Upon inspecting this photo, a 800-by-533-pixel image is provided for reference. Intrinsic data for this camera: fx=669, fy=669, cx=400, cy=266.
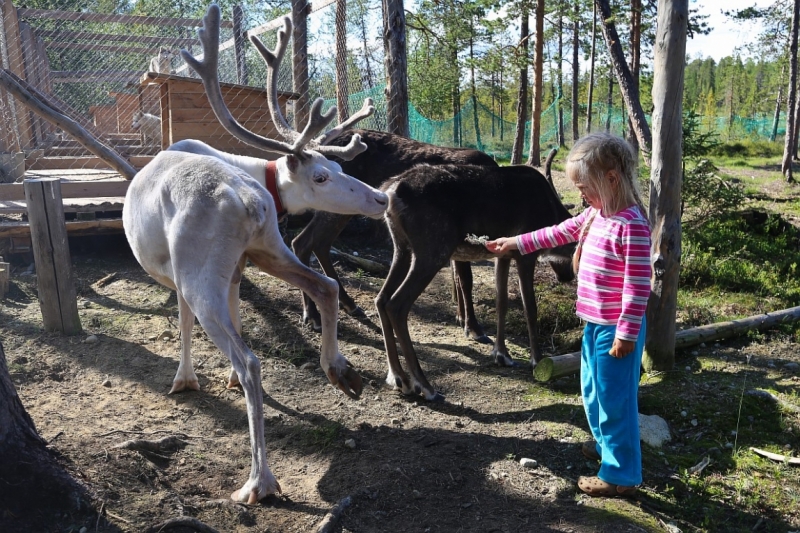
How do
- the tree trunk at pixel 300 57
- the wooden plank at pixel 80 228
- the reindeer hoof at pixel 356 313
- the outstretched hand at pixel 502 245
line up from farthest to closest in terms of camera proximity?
1. the tree trunk at pixel 300 57
2. the wooden plank at pixel 80 228
3. the reindeer hoof at pixel 356 313
4. the outstretched hand at pixel 502 245

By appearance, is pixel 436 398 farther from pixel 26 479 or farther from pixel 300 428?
pixel 26 479

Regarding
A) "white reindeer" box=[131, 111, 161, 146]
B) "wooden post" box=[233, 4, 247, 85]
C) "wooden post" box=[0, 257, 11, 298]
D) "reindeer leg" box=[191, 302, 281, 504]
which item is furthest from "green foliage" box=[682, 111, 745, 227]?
"white reindeer" box=[131, 111, 161, 146]

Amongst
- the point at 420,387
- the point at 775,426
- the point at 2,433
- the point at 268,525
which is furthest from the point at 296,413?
the point at 775,426

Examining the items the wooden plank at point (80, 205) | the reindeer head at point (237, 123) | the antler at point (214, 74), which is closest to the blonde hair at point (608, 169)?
the reindeer head at point (237, 123)

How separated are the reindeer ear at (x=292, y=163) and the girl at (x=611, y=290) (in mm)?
1690

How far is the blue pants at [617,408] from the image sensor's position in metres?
3.13

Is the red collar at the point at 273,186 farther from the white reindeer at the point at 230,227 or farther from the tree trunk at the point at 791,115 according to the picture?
the tree trunk at the point at 791,115

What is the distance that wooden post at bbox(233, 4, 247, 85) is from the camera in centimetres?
877

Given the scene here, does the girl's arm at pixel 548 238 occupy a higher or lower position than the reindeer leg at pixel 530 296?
higher

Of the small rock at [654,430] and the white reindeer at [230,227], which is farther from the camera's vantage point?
the small rock at [654,430]

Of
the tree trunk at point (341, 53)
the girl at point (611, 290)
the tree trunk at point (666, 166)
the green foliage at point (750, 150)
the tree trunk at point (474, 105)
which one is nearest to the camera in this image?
the girl at point (611, 290)

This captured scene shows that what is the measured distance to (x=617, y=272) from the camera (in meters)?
3.09

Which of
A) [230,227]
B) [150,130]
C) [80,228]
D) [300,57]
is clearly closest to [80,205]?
[80,228]

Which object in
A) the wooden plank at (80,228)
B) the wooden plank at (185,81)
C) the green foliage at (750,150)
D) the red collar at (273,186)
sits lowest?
the green foliage at (750,150)
